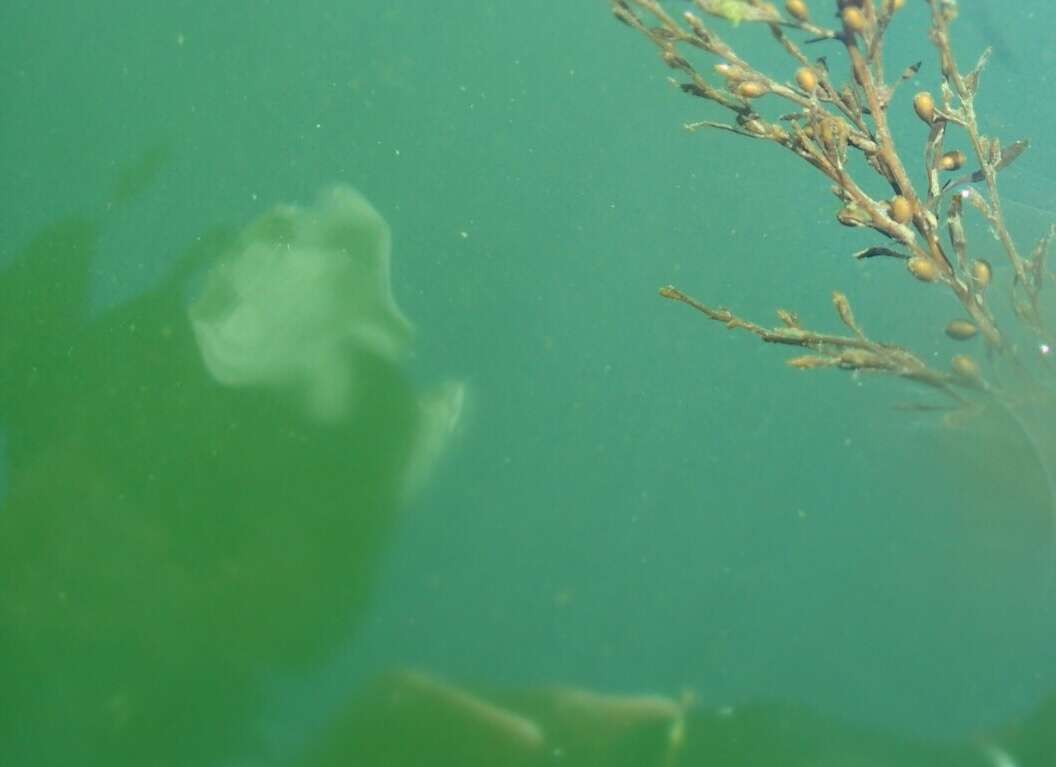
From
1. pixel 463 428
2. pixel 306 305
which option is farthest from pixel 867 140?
pixel 306 305

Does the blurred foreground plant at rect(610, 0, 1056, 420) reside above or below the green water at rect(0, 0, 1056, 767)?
above

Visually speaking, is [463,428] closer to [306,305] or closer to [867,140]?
[306,305]

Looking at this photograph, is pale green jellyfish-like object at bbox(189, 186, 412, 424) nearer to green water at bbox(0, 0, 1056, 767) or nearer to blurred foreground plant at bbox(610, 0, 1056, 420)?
green water at bbox(0, 0, 1056, 767)

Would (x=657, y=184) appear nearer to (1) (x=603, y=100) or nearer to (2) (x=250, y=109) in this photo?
(1) (x=603, y=100)

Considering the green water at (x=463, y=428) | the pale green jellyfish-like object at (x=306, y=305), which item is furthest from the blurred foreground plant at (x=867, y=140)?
the pale green jellyfish-like object at (x=306, y=305)

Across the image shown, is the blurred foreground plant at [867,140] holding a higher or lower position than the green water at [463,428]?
higher

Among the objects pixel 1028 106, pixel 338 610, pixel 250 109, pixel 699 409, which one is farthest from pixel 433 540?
pixel 1028 106

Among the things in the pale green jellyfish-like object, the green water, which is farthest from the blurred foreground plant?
the pale green jellyfish-like object

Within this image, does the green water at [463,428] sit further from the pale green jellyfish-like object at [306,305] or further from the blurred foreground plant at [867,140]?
the blurred foreground plant at [867,140]
